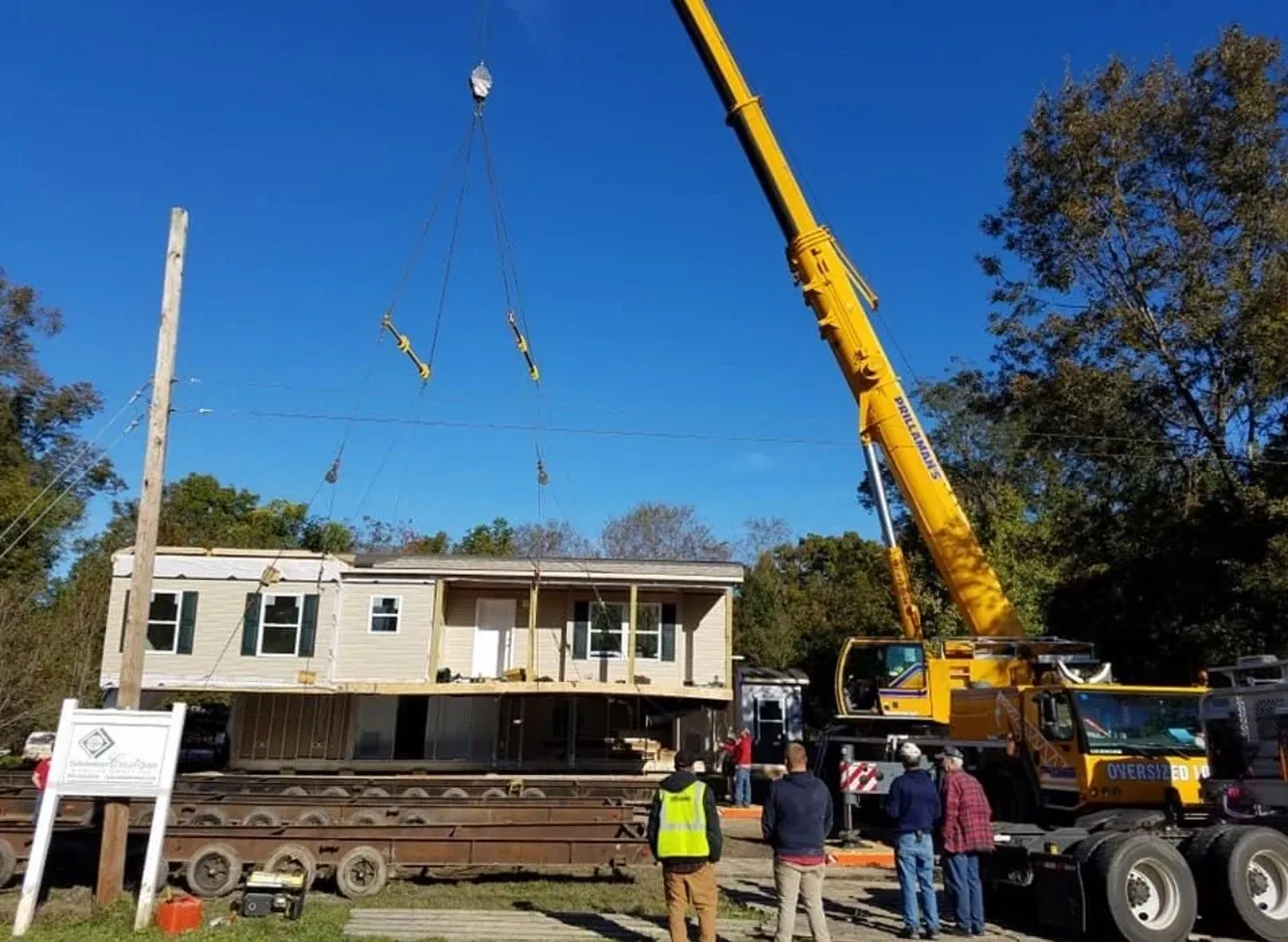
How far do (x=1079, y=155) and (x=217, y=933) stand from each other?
24153 mm

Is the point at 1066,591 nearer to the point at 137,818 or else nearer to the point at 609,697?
the point at 609,697

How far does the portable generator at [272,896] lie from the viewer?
33.4 ft

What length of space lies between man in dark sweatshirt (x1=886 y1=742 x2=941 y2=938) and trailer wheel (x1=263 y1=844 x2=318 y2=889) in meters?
6.32

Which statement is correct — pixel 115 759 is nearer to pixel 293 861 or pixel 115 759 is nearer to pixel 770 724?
pixel 293 861

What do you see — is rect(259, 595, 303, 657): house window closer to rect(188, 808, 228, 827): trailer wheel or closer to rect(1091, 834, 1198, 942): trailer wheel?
rect(188, 808, 228, 827): trailer wheel

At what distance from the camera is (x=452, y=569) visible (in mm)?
24922

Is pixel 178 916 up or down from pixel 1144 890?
down

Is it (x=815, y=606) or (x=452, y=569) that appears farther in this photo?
(x=815, y=606)

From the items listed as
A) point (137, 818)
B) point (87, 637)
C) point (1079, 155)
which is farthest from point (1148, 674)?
point (87, 637)

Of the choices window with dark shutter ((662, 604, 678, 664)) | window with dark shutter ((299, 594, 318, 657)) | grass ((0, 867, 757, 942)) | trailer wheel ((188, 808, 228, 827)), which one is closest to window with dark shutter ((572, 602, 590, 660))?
window with dark shutter ((662, 604, 678, 664))

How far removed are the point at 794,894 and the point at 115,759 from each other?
664cm

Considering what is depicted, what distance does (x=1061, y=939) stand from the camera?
985 cm

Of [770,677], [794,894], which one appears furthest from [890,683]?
[770,677]

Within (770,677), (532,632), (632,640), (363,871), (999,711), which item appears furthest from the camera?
(770,677)
